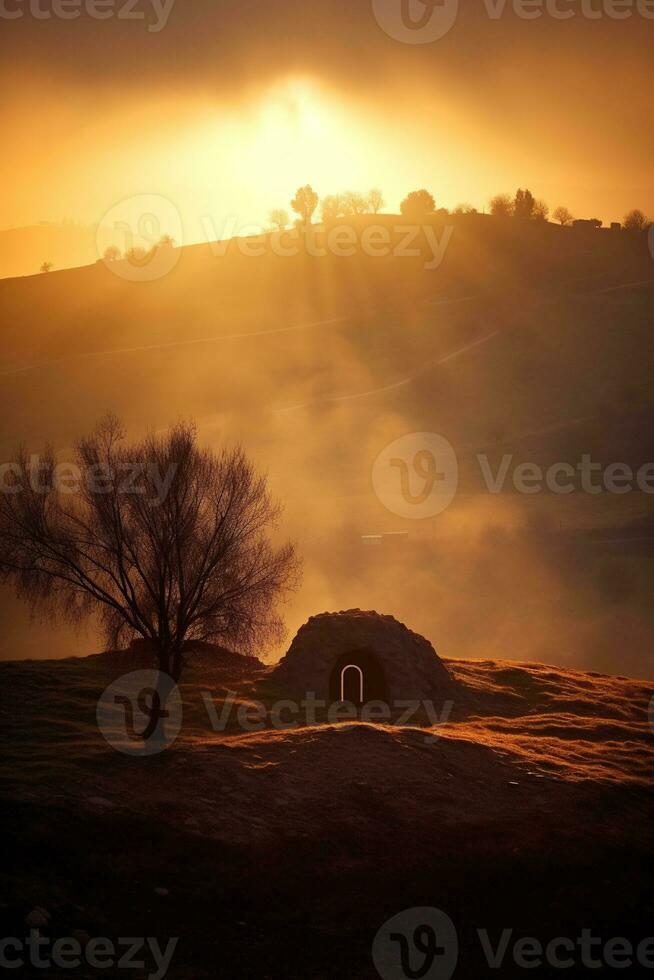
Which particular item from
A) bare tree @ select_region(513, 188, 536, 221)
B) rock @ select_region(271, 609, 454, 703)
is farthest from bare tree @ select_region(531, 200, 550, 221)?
rock @ select_region(271, 609, 454, 703)

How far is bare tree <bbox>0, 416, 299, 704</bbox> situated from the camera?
110 feet

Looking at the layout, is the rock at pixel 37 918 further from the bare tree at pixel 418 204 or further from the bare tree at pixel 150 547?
the bare tree at pixel 418 204

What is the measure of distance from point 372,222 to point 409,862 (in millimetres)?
167560

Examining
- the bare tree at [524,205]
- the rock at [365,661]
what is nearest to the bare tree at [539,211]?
the bare tree at [524,205]

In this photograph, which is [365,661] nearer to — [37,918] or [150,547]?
[150,547]

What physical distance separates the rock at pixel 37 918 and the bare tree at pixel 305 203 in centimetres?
18135

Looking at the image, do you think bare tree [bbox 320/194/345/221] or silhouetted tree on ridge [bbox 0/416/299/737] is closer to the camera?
silhouetted tree on ridge [bbox 0/416/299/737]

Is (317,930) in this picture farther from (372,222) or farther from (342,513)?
(372,222)

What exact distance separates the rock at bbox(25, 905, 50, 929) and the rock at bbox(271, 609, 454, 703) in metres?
16.4

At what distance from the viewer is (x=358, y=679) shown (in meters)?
35.5

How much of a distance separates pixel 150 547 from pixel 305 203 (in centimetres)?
16768

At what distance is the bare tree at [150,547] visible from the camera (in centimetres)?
3341

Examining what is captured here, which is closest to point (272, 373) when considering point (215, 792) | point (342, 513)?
point (342, 513)

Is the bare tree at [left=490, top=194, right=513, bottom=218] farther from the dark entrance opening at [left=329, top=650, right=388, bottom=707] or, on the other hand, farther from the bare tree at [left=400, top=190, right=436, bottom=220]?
the dark entrance opening at [left=329, top=650, right=388, bottom=707]
